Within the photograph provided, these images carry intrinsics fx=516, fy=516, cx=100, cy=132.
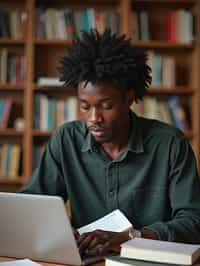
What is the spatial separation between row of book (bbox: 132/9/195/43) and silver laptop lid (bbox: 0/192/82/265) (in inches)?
96.5

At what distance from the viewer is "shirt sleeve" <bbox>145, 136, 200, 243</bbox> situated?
1483mm

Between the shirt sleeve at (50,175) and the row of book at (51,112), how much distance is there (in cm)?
170

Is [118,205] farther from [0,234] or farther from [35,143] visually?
[35,143]

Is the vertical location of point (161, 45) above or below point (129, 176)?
above

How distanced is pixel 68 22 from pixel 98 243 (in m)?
2.45

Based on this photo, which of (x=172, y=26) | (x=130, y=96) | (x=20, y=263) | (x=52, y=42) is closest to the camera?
(x=20, y=263)

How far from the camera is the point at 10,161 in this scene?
358 cm

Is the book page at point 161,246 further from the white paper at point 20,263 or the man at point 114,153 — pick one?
the man at point 114,153

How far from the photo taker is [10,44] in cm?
362

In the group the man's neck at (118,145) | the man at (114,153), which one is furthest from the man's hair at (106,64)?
the man's neck at (118,145)

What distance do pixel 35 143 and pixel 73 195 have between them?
75.0 inches

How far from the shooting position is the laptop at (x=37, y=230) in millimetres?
1227

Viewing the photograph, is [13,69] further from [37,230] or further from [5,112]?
[37,230]

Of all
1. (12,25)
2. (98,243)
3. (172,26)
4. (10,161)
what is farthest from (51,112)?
(98,243)
